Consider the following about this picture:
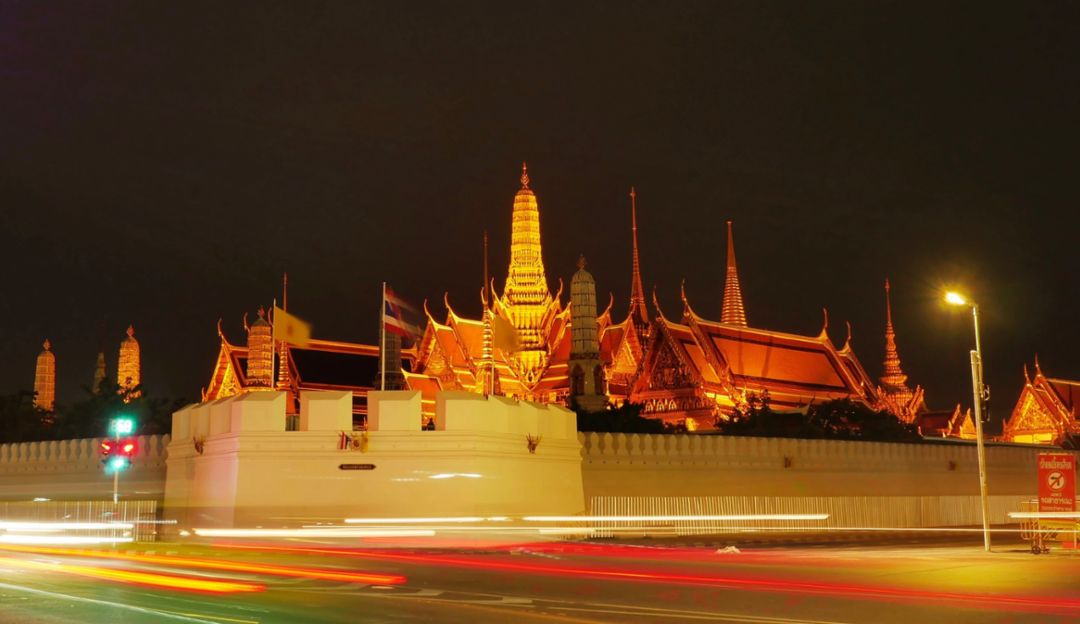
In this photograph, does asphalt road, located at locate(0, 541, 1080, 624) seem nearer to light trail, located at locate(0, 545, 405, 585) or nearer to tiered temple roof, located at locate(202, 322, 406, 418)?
light trail, located at locate(0, 545, 405, 585)

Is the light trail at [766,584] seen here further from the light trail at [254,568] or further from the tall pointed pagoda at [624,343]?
the tall pointed pagoda at [624,343]

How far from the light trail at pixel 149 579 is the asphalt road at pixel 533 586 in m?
0.02

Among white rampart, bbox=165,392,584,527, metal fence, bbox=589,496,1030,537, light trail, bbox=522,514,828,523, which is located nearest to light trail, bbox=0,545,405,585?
white rampart, bbox=165,392,584,527

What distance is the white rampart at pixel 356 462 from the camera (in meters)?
23.4

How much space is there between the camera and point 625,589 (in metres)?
12.8

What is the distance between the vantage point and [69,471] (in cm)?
3381

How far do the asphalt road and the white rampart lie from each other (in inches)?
139

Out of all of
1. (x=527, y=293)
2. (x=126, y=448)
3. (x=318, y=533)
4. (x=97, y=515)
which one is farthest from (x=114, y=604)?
(x=527, y=293)

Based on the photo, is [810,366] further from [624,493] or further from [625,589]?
[625,589]

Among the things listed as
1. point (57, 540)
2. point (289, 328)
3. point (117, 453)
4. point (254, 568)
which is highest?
point (289, 328)

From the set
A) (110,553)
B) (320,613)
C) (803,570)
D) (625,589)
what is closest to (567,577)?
(625,589)

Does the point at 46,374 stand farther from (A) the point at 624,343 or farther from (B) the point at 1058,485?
(B) the point at 1058,485

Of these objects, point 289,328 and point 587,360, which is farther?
point 587,360

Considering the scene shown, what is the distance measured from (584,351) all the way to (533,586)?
41088 mm
